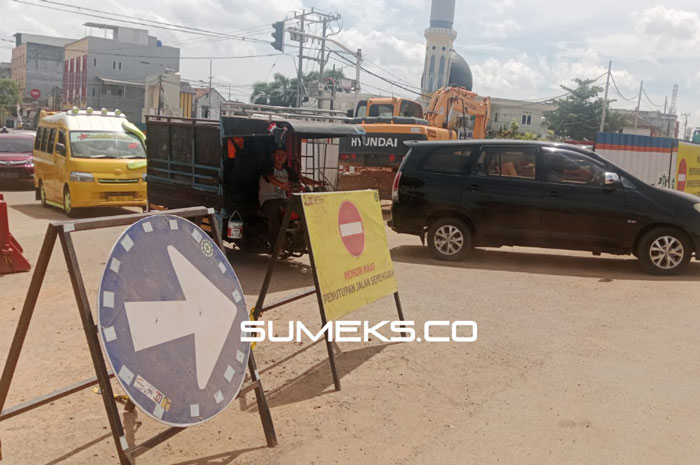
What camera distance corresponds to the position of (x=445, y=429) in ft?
14.8

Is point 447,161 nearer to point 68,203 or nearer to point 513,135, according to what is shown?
point 68,203

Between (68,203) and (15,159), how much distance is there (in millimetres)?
5960

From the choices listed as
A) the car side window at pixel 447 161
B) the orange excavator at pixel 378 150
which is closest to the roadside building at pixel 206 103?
the orange excavator at pixel 378 150

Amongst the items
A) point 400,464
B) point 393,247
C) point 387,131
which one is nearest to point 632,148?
point 387,131

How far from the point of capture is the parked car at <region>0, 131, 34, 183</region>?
18.8m

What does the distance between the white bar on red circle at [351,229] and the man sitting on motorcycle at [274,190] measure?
9.92ft

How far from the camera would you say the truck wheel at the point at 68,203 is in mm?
14245

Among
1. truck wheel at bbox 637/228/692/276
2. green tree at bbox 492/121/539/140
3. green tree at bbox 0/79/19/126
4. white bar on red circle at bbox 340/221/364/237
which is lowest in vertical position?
truck wheel at bbox 637/228/692/276

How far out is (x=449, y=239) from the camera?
1062 centimetres

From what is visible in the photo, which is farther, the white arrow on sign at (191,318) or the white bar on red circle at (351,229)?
the white bar on red circle at (351,229)

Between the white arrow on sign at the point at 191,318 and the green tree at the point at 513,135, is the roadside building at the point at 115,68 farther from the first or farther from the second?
the white arrow on sign at the point at 191,318

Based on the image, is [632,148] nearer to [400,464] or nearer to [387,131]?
[387,131]

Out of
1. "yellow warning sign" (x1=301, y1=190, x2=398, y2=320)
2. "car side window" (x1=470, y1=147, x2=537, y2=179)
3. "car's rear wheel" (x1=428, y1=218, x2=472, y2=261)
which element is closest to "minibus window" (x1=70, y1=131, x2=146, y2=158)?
"car's rear wheel" (x1=428, y1=218, x2=472, y2=261)

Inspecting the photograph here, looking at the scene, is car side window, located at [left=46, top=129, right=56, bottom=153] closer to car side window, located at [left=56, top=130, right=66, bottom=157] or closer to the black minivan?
car side window, located at [left=56, top=130, right=66, bottom=157]
